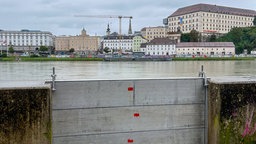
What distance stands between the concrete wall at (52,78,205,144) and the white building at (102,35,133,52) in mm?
140298

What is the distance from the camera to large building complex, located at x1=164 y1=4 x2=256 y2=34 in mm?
145375

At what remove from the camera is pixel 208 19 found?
481ft

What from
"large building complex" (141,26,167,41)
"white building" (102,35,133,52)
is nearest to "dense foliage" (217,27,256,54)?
"large building complex" (141,26,167,41)

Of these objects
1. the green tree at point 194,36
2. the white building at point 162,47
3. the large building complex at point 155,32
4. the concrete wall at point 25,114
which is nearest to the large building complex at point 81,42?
the large building complex at point 155,32

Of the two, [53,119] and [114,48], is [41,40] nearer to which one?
[114,48]

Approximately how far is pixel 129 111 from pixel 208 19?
146m

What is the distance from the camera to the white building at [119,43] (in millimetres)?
150500

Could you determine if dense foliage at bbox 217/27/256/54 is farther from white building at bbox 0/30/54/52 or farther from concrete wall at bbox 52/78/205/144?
concrete wall at bbox 52/78/205/144

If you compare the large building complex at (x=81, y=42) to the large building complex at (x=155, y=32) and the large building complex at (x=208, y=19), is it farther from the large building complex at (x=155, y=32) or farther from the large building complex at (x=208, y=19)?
the large building complex at (x=208, y=19)

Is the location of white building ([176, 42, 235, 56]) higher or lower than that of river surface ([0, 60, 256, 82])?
higher

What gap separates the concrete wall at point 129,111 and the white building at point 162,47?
375 feet

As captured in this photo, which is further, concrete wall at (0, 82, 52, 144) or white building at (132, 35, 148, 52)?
white building at (132, 35, 148, 52)

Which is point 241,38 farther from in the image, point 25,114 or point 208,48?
point 25,114

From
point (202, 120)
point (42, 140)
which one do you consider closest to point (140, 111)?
point (202, 120)
